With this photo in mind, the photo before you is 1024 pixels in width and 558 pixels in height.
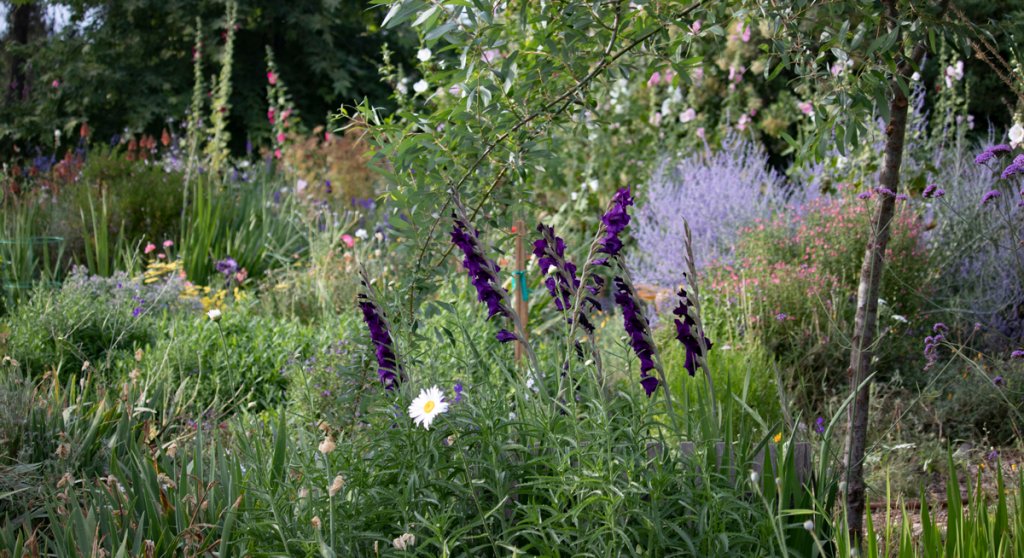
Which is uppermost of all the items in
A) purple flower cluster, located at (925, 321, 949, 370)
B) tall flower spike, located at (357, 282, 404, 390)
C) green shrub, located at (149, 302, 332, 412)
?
tall flower spike, located at (357, 282, 404, 390)

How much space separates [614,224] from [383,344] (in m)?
0.61

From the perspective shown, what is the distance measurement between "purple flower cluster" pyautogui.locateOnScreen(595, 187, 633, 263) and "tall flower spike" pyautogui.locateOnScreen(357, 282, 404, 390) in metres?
0.54

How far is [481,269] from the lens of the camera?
205cm

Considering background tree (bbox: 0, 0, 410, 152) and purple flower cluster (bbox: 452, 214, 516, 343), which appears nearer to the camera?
purple flower cluster (bbox: 452, 214, 516, 343)

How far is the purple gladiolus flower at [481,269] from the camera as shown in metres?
2.02

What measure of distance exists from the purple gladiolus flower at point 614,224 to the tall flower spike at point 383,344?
0.55 meters

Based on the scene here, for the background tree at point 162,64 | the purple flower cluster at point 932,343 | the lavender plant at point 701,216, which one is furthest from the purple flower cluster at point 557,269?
the background tree at point 162,64

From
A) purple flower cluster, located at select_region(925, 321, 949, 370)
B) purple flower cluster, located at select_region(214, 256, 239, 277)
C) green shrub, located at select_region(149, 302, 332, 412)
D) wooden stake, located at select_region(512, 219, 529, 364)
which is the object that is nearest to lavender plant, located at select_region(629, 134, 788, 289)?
wooden stake, located at select_region(512, 219, 529, 364)

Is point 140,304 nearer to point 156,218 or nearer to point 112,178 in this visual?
point 156,218

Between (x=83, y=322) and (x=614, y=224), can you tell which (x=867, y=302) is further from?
(x=83, y=322)

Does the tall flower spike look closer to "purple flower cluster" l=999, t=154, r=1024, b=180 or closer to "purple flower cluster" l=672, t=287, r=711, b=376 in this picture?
"purple flower cluster" l=672, t=287, r=711, b=376

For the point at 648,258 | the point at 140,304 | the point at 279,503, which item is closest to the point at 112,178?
the point at 140,304

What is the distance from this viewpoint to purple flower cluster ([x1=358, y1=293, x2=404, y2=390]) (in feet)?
7.28

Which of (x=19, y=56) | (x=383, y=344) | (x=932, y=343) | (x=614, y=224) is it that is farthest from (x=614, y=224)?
(x=19, y=56)
